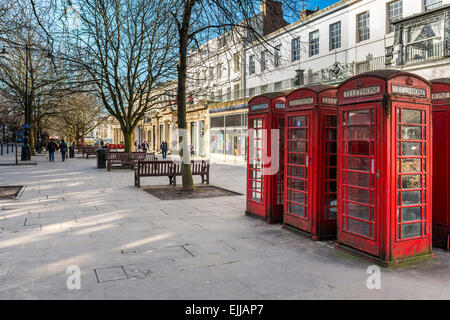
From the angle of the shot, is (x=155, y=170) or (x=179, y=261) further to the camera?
(x=155, y=170)

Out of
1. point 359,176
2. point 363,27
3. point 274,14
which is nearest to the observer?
point 359,176

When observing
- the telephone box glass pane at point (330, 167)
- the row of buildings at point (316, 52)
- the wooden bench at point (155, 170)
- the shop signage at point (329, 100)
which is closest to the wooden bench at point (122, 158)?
the row of buildings at point (316, 52)

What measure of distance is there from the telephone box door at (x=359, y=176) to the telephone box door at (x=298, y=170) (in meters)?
0.79

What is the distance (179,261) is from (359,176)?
2842 mm

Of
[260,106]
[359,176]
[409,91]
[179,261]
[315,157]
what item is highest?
[260,106]

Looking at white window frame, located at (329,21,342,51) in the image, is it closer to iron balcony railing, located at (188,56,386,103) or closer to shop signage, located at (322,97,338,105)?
iron balcony railing, located at (188,56,386,103)

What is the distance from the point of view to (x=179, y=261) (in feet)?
16.6

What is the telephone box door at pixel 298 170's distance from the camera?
20.7 ft

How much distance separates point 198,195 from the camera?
441 inches

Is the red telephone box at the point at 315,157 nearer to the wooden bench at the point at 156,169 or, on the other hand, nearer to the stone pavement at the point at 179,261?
the stone pavement at the point at 179,261

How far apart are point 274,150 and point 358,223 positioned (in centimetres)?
260

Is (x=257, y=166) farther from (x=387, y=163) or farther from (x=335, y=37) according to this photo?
(x=335, y=37)

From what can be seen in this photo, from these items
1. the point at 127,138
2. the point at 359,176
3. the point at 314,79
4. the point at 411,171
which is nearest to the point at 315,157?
the point at 359,176

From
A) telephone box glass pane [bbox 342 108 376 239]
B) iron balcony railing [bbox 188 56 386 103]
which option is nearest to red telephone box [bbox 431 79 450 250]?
telephone box glass pane [bbox 342 108 376 239]
